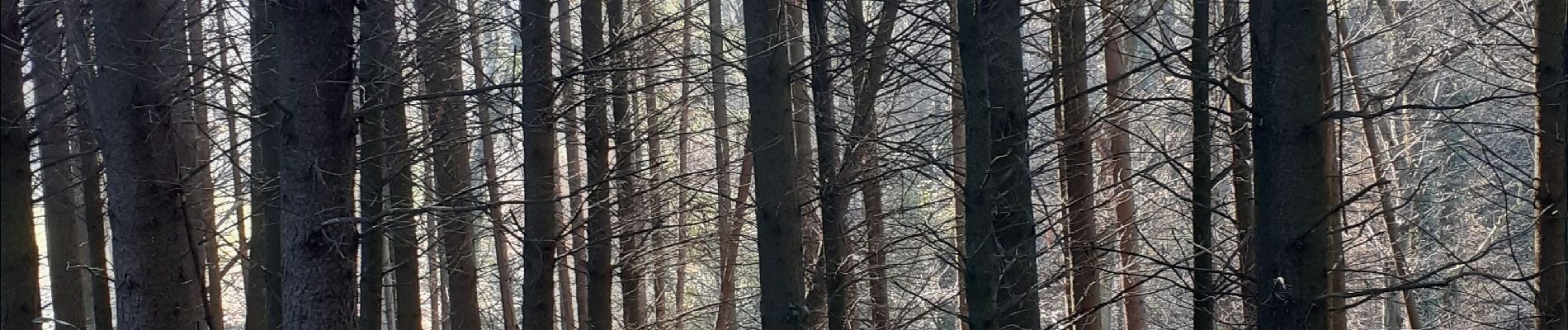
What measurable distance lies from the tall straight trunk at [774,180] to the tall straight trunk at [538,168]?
1.56 meters

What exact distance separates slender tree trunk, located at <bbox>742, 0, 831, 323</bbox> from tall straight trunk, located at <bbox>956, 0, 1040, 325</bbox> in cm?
139

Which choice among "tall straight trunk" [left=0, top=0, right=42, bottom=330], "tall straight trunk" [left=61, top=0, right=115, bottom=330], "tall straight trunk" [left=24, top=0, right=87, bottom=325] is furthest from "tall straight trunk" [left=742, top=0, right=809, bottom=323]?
"tall straight trunk" [left=24, top=0, right=87, bottom=325]

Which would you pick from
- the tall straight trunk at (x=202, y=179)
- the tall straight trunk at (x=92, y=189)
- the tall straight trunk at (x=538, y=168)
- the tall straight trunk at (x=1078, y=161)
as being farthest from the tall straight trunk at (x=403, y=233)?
the tall straight trunk at (x=1078, y=161)

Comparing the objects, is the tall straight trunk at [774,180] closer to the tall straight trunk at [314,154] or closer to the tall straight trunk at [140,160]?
the tall straight trunk at [314,154]

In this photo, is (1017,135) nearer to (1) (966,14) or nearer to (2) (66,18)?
(1) (966,14)

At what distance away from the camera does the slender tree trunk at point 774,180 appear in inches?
324

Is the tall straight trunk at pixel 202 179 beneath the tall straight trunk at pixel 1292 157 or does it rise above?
above

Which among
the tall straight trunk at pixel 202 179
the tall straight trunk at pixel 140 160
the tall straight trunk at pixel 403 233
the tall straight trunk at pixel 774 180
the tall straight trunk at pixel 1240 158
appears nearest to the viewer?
the tall straight trunk at pixel 140 160

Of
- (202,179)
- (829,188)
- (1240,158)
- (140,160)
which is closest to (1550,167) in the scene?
(1240,158)

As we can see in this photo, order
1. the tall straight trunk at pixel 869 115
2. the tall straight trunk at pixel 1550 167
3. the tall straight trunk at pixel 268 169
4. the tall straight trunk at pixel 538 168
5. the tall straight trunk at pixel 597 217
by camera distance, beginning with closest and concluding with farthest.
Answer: the tall straight trunk at pixel 1550 167 < the tall straight trunk at pixel 268 169 < the tall straight trunk at pixel 538 168 < the tall straight trunk at pixel 869 115 < the tall straight trunk at pixel 597 217

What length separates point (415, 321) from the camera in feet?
35.9

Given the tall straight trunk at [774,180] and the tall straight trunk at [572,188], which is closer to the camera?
the tall straight trunk at [774,180]

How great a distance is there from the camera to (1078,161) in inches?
418

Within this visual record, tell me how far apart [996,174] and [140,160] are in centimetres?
534
